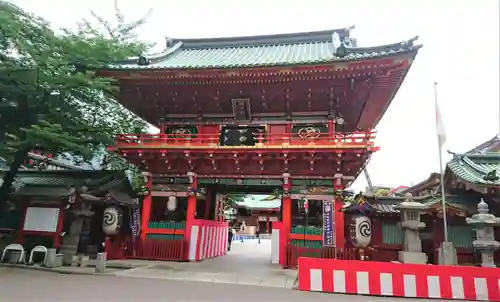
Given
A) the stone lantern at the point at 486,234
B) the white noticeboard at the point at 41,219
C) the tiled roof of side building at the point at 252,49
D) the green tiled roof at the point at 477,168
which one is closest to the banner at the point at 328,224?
the stone lantern at the point at 486,234

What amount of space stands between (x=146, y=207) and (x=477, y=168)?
12678 millimetres

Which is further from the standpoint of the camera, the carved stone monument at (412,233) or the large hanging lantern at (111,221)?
the large hanging lantern at (111,221)

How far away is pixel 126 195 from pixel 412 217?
11.2 meters

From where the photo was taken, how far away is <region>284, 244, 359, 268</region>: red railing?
11648 millimetres

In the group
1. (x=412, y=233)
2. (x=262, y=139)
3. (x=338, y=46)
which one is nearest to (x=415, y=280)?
(x=412, y=233)

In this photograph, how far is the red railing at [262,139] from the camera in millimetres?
11883

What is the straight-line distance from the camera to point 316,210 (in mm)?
14031

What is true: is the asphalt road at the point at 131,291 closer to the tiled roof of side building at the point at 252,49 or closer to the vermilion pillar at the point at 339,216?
the vermilion pillar at the point at 339,216

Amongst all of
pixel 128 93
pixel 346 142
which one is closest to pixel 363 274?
pixel 346 142

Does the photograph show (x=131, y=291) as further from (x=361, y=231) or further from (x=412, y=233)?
(x=412, y=233)

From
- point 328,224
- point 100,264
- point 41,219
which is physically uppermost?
point 328,224

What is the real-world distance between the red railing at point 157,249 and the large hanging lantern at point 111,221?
109 centimetres

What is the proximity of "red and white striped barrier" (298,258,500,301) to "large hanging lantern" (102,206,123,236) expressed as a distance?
846 cm

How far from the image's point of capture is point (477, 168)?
38.9ft
